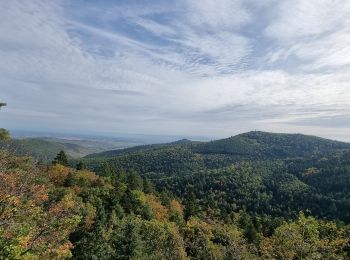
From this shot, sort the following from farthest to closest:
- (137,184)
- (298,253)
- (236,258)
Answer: (137,184), (236,258), (298,253)

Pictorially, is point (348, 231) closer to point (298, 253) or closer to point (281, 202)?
point (298, 253)

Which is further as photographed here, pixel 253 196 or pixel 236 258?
pixel 253 196

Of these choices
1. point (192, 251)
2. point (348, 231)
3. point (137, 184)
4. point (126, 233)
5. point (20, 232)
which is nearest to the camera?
point (20, 232)

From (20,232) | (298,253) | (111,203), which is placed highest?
(20,232)

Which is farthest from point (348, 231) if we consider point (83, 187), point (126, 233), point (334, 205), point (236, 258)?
point (334, 205)

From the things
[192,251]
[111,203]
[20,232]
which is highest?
[20,232]

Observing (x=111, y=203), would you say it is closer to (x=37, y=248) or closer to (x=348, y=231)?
(x=348, y=231)

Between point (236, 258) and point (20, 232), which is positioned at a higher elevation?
point (20, 232)

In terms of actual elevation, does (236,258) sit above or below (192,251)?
above

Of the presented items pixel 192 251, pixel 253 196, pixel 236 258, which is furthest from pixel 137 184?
pixel 253 196
